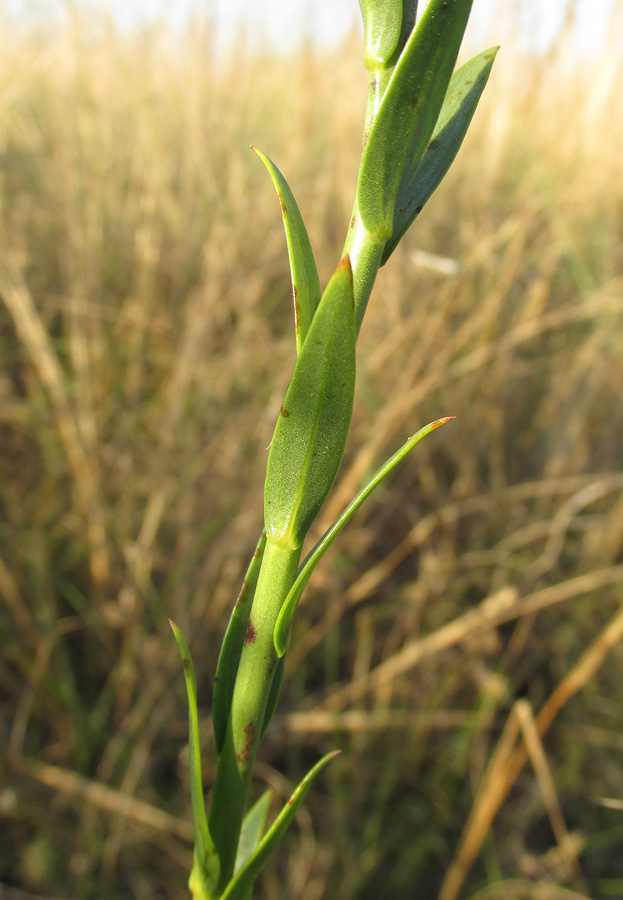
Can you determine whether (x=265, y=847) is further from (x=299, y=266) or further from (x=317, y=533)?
(x=317, y=533)

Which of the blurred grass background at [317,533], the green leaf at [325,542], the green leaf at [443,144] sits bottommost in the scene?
the blurred grass background at [317,533]

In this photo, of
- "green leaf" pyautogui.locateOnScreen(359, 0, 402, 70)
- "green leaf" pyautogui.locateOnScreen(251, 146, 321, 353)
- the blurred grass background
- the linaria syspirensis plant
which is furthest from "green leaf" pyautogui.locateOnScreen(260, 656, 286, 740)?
the blurred grass background

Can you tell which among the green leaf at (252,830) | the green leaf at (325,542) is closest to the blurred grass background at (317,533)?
the green leaf at (252,830)

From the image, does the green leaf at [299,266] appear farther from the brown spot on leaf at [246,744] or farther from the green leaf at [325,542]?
the brown spot on leaf at [246,744]

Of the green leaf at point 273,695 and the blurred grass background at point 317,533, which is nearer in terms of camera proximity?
the green leaf at point 273,695

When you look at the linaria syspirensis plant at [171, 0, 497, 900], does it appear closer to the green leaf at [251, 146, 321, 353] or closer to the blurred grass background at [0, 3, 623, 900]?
the green leaf at [251, 146, 321, 353]

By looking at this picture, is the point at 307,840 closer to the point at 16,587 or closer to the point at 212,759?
the point at 212,759

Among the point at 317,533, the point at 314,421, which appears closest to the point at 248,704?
the point at 314,421
